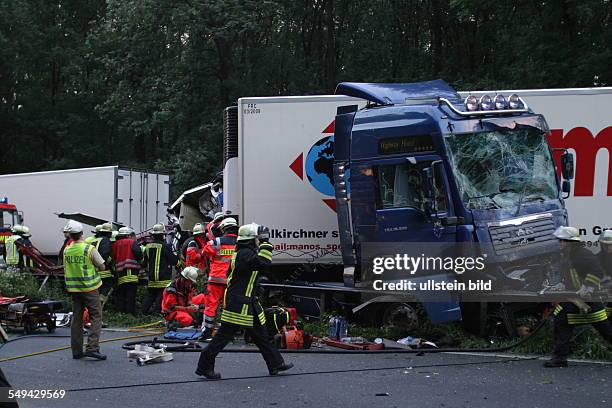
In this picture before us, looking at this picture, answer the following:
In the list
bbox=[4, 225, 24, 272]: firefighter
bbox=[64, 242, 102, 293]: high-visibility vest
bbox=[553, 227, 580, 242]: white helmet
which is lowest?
bbox=[4, 225, 24, 272]: firefighter

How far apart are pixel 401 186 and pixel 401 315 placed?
1.85 m

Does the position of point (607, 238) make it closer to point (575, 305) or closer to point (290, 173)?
point (575, 305)

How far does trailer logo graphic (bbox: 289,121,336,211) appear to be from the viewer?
12820 millimetres

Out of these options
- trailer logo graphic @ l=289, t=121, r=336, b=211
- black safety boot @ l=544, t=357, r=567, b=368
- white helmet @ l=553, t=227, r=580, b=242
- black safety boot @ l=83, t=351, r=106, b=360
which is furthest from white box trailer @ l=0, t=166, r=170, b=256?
black safety boot @ l=544, t=357, r=567, b=368

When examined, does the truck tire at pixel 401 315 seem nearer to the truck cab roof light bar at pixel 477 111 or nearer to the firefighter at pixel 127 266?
the truck cab roof light bar at pixel 477 111

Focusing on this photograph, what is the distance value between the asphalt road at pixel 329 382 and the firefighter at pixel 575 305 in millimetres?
308

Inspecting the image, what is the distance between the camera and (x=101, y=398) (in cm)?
802

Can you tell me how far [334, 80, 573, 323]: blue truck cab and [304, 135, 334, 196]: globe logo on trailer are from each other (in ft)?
4.50

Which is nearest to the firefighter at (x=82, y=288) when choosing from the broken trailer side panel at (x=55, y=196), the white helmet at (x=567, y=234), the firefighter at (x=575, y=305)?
the firefighter at (x=575, y=305)

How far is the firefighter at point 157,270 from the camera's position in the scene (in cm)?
1427

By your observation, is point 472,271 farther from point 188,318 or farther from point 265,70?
point 265,70

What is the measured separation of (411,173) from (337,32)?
2241cm

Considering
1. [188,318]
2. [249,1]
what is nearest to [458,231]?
[188,318]

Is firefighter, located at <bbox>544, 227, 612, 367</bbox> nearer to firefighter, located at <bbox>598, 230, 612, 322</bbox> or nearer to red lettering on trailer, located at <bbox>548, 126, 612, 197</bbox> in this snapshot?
firefighter, located at <bbox>598, 230, 612, 322</bbox>
